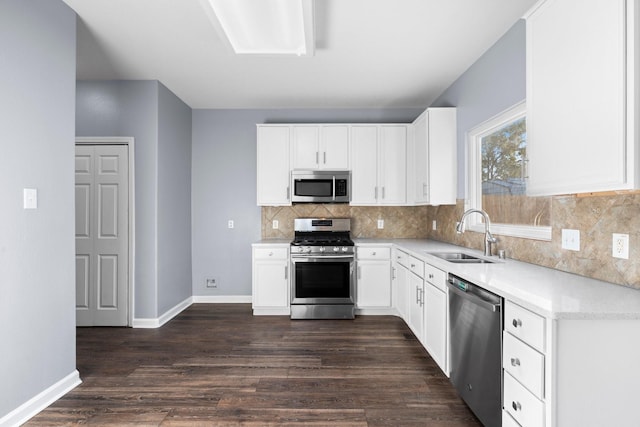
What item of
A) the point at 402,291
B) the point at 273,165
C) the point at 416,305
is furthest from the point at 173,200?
the point at 416,305

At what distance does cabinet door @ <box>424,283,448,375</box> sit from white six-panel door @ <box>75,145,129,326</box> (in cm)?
302

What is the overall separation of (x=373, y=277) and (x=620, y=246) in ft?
8.49

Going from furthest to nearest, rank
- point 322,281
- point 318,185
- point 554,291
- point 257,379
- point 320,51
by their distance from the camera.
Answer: point 318,185
point 322,281
point 320,51
point 257,379
point 554,291

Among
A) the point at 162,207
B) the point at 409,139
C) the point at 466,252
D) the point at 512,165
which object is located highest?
the point at 409,139

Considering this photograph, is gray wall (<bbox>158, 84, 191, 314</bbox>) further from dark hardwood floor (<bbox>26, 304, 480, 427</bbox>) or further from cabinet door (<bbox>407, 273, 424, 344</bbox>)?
cabinet door (<bbox>407, 273, 424, 344</bbox>)

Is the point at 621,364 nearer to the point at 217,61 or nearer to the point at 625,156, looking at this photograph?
the point at 625,156

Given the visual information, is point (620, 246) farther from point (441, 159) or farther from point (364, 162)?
point (364, 162)

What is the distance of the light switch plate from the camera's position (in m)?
2.05

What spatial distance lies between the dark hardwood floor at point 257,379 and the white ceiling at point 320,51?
241 cm

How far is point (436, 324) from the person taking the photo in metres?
2.59

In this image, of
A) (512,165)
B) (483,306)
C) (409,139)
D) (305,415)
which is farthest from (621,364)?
(409,139)

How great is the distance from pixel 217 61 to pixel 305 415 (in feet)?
9.64

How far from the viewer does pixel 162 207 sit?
3.82 meters

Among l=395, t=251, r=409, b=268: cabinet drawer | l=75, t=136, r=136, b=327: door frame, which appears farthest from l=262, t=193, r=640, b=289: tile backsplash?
l=75, t=136, r=136, b=327: door frame
